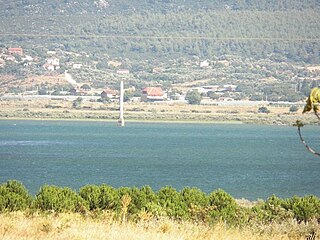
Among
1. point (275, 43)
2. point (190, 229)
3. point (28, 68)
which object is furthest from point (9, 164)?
point (275, 43)

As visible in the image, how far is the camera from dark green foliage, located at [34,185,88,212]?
1238 centimetres

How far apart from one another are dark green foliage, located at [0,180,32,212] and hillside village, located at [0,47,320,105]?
83.7m

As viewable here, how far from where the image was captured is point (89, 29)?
6481 inches

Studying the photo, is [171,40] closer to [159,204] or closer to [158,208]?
[159,204]

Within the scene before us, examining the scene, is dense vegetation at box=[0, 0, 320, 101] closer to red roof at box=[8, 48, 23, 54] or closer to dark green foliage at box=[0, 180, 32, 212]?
red roof at box=[8, 48, 23, 54]

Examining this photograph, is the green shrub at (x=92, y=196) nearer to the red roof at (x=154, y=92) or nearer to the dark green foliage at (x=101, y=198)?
the dark green foliage at (x=101, y=198)

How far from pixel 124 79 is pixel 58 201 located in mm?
114769

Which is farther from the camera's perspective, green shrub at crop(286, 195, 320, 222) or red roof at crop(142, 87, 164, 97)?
red roof at crop(142, 87, 164, 97)

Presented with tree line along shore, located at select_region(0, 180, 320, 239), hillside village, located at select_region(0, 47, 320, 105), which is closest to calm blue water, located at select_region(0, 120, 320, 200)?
tree line along shore, located at select_region(0, 180, 320, 239)

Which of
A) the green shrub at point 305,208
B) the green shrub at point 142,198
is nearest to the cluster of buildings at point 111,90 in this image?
the green shrub at point 305,208

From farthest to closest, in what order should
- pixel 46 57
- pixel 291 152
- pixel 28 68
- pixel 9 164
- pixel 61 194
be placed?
pixel 46 57, pixel 28 68, pixel 291 152, pixel 9 164, pixel 61 194

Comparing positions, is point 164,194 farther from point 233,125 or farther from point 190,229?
point 233,125

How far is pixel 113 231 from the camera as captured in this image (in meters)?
8.12

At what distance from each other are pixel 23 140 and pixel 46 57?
73058 mm
